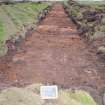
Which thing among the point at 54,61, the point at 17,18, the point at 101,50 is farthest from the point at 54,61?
the point at 17,18

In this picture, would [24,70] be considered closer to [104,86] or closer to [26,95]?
[104,86]

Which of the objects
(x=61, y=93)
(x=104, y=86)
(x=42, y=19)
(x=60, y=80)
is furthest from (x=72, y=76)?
(x=42, y=19)

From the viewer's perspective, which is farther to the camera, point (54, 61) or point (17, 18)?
point (17, 18)

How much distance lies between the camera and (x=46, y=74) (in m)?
9.09

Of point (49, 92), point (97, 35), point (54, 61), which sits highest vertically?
point (49, 92)

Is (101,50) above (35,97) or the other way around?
the other way around

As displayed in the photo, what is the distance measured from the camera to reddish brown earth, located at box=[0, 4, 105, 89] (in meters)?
8.66

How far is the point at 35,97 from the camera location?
22.1 feet

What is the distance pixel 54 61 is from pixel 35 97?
346 cm

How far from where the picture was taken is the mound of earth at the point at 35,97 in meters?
6.67

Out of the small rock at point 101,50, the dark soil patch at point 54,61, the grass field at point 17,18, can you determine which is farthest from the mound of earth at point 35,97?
the small rock at point 101,50

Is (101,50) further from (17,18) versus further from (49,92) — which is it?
(49,92)

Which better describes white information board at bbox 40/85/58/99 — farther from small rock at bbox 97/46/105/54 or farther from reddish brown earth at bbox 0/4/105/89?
small rock at bbox 97/46/105/54

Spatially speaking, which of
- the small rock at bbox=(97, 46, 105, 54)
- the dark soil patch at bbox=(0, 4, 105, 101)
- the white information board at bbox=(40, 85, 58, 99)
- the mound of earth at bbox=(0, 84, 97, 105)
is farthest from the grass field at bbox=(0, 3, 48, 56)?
the white information board at bbox=(40, 85, 58, 99)
